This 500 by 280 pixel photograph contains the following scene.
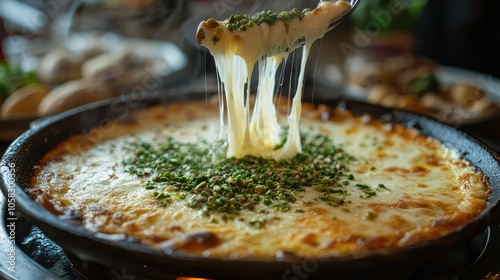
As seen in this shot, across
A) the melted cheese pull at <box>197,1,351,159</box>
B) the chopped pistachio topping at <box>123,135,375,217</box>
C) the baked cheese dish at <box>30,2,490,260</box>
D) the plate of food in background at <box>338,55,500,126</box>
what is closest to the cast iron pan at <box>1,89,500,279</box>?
the baked cheese dish at <box>30,2,490,260</box>

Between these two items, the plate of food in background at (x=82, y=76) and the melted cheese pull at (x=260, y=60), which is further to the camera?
the plate of food in background at (x=82, y=76)

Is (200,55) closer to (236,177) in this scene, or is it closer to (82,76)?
(82,76)

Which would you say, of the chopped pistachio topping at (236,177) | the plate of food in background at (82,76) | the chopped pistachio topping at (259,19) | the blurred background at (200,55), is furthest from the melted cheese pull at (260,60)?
the plate of food in background at (82,76)

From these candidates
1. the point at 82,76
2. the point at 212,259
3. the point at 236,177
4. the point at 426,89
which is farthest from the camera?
the point at 82,76

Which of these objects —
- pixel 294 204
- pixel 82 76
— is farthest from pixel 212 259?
pixel 82 76

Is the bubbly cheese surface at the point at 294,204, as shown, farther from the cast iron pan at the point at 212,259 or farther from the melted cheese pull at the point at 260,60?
the melted cheese pull at the point at 260,60

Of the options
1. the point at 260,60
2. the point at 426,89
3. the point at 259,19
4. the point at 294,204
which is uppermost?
the point at 259,19

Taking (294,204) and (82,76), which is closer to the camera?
(294,204)
